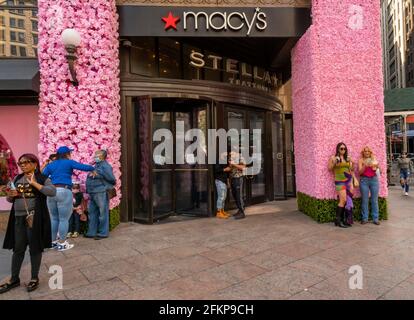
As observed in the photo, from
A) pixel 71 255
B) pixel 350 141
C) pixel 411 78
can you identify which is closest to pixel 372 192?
pixel 350 141

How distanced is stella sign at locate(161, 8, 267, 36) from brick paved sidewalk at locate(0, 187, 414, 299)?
15.4ft

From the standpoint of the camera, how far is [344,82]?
6977 millimetres

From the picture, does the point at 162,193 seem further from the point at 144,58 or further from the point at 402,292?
the point at 402,292

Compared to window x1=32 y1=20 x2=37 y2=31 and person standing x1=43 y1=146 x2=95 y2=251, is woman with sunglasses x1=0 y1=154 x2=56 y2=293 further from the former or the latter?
window x1=32 y1=20 x2=37 y2=31

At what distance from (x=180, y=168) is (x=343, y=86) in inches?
179

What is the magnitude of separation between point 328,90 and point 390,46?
75.3 metres

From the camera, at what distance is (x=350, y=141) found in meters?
6.99

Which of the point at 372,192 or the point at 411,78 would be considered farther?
the point at 411,78

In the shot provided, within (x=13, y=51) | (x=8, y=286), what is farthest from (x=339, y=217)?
(x=13, y=51)

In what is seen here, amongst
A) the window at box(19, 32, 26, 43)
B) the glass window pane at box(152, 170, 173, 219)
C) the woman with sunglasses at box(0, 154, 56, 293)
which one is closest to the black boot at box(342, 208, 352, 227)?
the glass window pane at box(152, 170, 173, 219)

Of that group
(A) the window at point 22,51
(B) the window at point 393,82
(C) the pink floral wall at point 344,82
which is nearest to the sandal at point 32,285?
(C) the pink floral wall at point 344,82

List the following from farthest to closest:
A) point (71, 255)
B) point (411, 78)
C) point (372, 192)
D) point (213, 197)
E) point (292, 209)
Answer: point (411, 78) < point (292, 209) < point (213, 197) < point (372, 192) < point (71, 255)

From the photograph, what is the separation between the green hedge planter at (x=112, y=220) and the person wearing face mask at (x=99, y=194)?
0.85ft

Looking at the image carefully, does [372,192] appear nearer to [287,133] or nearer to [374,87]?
[374,87]
